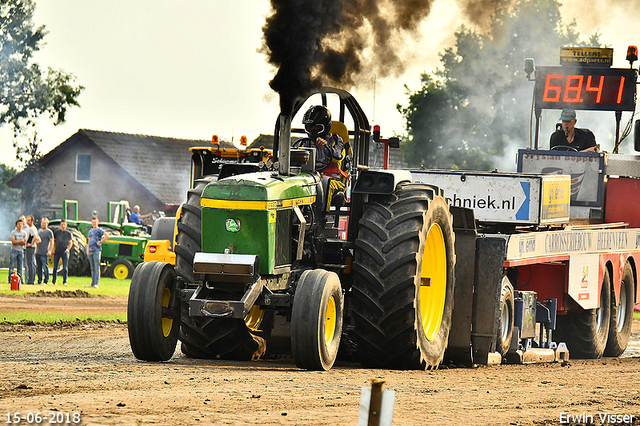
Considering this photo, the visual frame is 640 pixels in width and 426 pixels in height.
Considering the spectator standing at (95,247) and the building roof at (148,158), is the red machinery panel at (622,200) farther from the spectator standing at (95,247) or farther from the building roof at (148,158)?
the building roof at (148,158)

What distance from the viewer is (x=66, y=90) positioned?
48062 millimetres

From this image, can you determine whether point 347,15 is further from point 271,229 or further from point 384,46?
point 271,229

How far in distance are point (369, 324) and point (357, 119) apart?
231cm

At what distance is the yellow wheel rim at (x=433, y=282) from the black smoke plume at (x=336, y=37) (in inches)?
80.3

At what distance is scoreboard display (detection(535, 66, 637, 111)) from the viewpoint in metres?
17.3

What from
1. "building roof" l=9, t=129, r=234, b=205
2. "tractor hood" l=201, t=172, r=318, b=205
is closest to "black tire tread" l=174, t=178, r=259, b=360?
"tractor hood" l=201, t=172, r=318, b=205

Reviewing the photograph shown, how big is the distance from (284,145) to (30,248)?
1735 centimetres

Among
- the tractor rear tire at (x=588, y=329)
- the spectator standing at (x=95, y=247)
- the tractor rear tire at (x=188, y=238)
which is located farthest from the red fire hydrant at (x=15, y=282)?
the tractor rear tire at (x=188, y=238)

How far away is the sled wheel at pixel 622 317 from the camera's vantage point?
15.2 m

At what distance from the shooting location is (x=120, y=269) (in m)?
31.0

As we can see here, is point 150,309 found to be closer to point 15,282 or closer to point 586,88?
point 586,88

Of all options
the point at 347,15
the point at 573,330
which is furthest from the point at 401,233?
the point at 573,330

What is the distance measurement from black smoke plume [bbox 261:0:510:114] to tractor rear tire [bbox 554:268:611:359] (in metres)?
4.57

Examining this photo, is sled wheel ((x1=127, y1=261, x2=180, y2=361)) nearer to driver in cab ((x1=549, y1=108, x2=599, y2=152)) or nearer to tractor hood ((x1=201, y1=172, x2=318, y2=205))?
tractor hood ((x1=201, y1=172, x2=318, y2=205))
